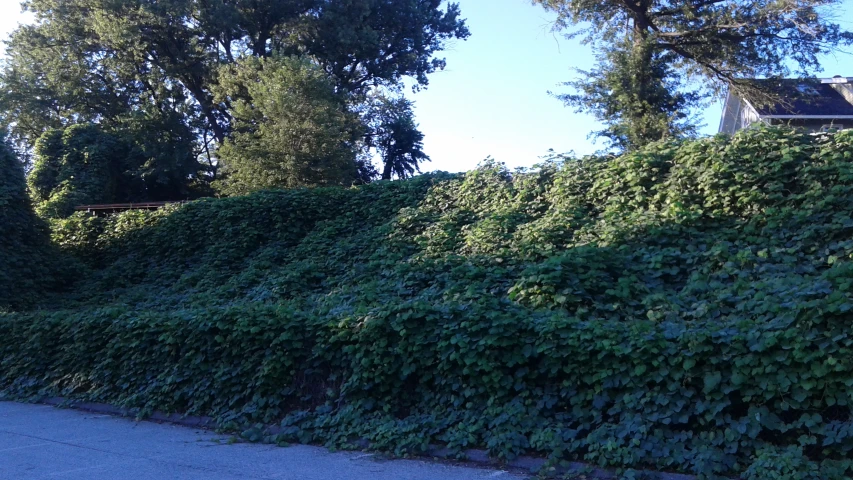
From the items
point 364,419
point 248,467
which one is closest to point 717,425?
point 364,419

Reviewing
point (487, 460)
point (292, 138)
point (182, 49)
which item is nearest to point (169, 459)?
point (487, 460)

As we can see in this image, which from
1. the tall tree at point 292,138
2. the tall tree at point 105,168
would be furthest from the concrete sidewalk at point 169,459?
the tall tree at point 105,168

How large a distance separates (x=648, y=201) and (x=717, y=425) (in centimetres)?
529

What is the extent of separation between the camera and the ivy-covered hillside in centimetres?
635

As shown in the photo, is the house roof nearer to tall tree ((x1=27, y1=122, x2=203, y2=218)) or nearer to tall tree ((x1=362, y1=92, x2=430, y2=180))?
tall tree ((x1=362, y1=92, x2=430, y2=180))

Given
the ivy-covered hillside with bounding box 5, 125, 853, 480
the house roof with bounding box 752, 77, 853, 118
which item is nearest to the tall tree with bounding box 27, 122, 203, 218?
the ivy-covered hillside with bounding box 5, 125, 853, 480

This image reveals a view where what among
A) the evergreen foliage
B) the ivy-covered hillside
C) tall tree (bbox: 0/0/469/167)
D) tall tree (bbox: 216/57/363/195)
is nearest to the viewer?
the ivy-covered hillside

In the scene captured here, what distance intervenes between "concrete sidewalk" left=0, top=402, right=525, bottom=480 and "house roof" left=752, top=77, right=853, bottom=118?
17.1m

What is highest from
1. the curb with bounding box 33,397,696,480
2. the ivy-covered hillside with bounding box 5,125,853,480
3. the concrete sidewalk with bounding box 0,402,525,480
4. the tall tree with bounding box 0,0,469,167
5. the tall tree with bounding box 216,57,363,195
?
the tall tree with bounding box 0,0,469,167

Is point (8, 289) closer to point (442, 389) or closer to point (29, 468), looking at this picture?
point (29, 468)

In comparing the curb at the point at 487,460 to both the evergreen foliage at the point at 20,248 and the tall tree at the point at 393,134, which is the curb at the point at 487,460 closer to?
the evergreen foliage at the point at 20,248

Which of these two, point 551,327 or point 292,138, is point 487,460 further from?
point 292,138

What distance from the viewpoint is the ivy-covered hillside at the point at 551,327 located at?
6.35 m

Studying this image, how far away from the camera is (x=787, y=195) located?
1009 centimetres
